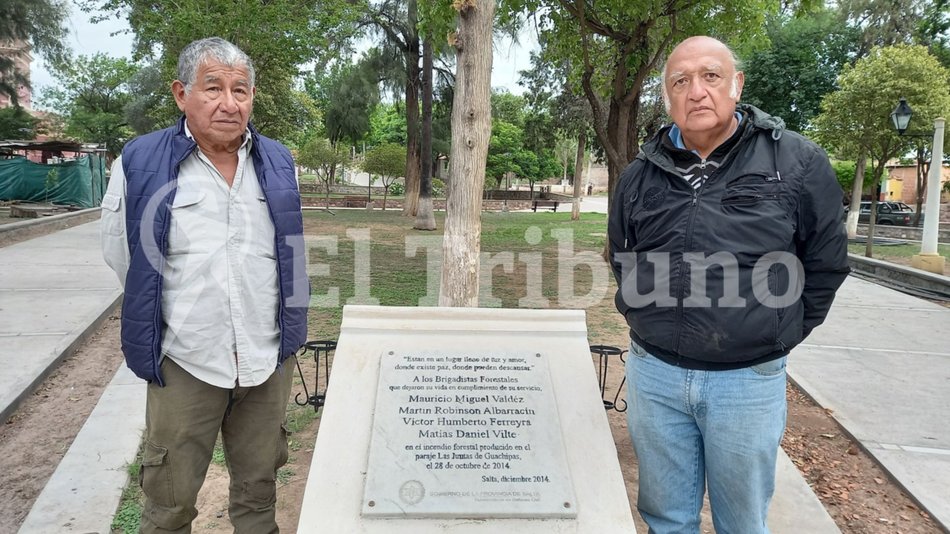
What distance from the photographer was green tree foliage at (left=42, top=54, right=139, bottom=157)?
128 feet

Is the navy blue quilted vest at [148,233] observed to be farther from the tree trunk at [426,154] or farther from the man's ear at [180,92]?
the tree trunk at [426,154]

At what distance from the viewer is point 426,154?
19844mm

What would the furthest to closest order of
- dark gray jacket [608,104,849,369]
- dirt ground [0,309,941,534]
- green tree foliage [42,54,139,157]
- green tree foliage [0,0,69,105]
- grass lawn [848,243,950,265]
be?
green tree foliage [42,54,139,157] → green tree foliage [0,0,69,105] → grass lawn [848,243,950,265] → dirt ground [0,309,941,534] → dark gray jacket [608,104,849,369]

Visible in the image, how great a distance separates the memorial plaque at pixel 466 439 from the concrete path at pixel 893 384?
2199mm

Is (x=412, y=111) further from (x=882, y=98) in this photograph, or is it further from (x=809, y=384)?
(x=809, y=384)

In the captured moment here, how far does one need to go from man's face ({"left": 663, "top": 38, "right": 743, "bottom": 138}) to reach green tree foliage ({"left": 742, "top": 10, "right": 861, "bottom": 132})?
25.0 metres

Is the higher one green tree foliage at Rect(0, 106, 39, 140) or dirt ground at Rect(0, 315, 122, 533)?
green tree foliage at Rect(0, 106, 39, 140)

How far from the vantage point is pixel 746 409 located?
196 centimetres

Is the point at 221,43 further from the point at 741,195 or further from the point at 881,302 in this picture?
the point at 881,302

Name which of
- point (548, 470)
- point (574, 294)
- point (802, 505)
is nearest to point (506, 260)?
point (574, 294)

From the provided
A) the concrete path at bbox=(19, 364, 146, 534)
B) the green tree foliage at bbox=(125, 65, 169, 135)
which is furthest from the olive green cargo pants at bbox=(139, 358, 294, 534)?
the green tree foliage at bbox=(125, 65, 169, 135)

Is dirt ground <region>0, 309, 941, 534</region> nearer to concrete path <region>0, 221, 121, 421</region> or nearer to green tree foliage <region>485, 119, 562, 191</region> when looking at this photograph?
concrete path <region>0, 221, 121, 421</region>

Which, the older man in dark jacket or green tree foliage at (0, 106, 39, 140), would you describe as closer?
the older man in dark jacket

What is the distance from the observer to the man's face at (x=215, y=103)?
2172 millimetres
